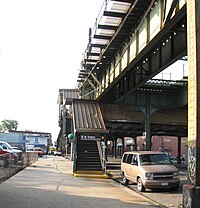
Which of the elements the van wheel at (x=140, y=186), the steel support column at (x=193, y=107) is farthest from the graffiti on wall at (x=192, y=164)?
the van wheel at (x=140, y=186)

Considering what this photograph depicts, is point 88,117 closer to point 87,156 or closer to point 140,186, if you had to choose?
point 87,156

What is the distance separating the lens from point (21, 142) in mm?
53438

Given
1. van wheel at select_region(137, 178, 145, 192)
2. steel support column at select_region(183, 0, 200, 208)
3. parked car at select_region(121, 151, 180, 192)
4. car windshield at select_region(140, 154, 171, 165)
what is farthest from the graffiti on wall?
car windshield at select_region(140, 154, 171, 165)

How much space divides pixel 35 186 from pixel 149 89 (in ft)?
58.5

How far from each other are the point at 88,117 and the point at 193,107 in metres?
19.0

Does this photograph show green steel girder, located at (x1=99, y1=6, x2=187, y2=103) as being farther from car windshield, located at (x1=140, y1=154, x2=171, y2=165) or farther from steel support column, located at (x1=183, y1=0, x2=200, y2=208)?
car windshield, located at (x1=140, y1=154, x2=171, y2=165)

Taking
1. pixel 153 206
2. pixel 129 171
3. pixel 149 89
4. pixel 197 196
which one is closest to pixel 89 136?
pixel 149 89

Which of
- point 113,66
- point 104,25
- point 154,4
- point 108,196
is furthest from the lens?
point 113,66

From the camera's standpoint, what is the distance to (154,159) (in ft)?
57.1

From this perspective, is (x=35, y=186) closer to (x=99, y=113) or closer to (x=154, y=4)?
(x=154, y=4)

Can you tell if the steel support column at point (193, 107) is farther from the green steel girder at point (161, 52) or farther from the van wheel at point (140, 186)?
A: the van wheel at point (140, 186)

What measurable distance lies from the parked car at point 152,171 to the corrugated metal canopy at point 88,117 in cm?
867

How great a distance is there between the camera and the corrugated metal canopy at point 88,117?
26828 millimetres

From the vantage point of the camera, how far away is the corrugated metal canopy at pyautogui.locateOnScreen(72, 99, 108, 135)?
2683 centimetres
